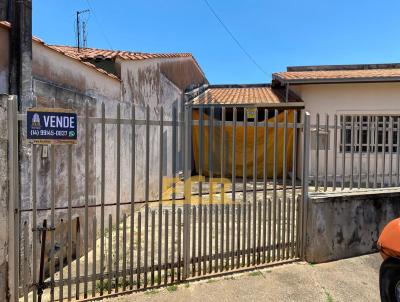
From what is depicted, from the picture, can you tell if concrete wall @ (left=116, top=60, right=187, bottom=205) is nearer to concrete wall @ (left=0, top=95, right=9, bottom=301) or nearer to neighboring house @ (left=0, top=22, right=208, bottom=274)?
neighboring house @ (left=0, top=22, right=208, bottom=274)

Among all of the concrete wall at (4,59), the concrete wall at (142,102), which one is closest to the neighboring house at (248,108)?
the concrete wall at (142,102)

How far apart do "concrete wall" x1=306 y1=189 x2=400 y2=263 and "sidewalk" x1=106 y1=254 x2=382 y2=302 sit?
10.5 inches

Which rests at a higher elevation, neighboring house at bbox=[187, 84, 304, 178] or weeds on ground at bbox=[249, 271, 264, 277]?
neighboring house at bbox=[187, 84, 304, 178]

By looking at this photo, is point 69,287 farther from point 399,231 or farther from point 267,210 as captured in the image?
point 399,231

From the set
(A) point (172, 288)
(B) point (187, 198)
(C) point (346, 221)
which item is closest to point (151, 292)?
(A) point (172, 288)

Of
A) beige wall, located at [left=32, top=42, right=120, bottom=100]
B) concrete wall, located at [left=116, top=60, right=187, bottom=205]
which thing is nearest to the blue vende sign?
beige wall, located at [left=32, top=42, right=120, bottom=100]

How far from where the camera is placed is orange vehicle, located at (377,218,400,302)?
3506mm

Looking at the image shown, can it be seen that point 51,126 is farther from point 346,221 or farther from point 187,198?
point 346,221

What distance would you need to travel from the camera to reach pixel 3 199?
132 inches

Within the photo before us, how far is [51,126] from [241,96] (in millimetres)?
11971

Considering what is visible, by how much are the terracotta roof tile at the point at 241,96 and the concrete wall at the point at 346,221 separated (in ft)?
25.7

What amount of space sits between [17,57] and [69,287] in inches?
97.6

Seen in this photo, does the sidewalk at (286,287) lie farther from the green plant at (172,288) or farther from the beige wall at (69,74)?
the beige wall at (69,74)

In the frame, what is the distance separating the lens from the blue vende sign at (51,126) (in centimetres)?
336
